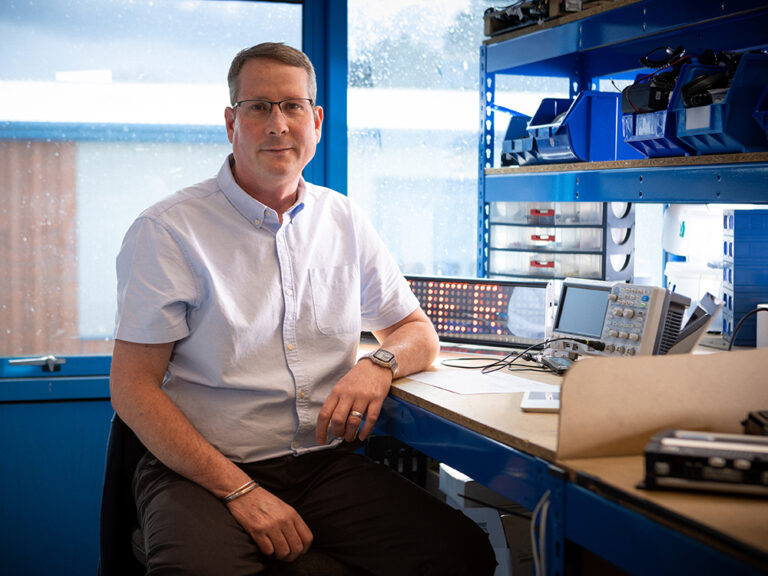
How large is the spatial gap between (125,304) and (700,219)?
1.85 m

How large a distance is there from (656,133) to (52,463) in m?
2.20

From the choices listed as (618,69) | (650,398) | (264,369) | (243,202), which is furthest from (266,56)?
(618,69)

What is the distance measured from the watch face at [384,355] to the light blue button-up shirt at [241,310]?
0.08 meters

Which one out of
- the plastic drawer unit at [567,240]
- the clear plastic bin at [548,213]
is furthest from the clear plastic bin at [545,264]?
the clear plastic bin at [548,213]

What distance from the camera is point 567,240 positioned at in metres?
2.79

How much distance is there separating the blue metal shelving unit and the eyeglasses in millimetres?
914

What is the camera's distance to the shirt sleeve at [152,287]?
5.56ft

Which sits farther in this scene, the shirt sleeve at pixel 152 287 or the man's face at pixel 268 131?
the man's face at pixel 268 131

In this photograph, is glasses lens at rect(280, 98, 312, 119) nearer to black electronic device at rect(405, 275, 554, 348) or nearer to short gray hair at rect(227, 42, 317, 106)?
short gray hair at rect(227, 42, 317, 106)

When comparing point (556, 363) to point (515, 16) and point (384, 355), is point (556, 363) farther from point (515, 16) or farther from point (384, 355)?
point (515, 16)

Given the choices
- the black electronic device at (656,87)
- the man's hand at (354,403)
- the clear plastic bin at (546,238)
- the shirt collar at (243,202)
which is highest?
the black electronic device at (656,87)

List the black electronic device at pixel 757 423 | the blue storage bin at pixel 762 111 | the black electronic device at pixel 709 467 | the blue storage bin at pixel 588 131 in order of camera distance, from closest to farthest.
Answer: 1. the black electronic device at pixel 709 467
2. the black electronic device at pixel 757 423
3. the blue storage bin at pixel 762 111
4. the blue storage bin at pixel 588 131

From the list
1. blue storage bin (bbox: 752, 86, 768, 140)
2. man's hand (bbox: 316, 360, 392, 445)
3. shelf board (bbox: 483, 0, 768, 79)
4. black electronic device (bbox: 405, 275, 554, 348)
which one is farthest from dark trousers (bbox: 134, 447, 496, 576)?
shelf board (bbox: 483, 0, 768, 79)

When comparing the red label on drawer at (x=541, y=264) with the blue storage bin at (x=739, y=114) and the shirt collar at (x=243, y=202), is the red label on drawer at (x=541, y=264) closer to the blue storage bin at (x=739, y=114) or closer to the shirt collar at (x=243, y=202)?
the blue storage bin at (x=739, y=114)
